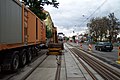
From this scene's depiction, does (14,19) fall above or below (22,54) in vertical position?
above

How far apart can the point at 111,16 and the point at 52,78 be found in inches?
2937

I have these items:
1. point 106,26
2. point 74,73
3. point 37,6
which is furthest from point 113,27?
point 74,73

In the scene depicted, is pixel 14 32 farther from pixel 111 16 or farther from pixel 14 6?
pixel 111 16

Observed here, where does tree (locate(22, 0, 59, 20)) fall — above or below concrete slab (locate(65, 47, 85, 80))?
above

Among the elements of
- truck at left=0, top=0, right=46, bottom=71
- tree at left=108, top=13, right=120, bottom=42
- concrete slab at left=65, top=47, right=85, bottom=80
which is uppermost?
tree at left=108, top=13, right=120, bottom=42

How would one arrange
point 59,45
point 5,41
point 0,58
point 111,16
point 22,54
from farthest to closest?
point 111,16 → point 59,45 → point 22,54 → point 0,58 → point 5,41

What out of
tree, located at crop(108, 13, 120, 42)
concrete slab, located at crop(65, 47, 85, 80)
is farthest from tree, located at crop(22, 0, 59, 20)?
tree, located at crop(108, 13, 120, 42)

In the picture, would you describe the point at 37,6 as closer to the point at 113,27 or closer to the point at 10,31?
the point at 10,31

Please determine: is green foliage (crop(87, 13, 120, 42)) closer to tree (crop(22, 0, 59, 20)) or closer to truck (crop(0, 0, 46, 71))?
tree (crop(22, 0, 59, 20))

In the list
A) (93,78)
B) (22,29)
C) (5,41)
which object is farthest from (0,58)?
(93,78)

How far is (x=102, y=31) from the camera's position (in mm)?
85312

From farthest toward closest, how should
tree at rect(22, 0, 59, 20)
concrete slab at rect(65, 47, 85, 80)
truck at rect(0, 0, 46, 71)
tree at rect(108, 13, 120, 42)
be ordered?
tree at rect(108, 13, 120, 42)
tree at rect(22, 0, 59, 20)
concrete slab at rect(65, 47, 85, 80)
truck at rect(0, 0, 46, 71)

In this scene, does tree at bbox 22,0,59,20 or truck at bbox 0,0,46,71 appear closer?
truck at bbox 0,0,46,71

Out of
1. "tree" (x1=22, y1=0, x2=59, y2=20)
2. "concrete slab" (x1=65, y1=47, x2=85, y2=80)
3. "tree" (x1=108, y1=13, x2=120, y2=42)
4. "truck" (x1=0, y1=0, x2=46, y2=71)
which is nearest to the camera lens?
"truck" (x1=0, y1=0, x2=46, y2=71)
